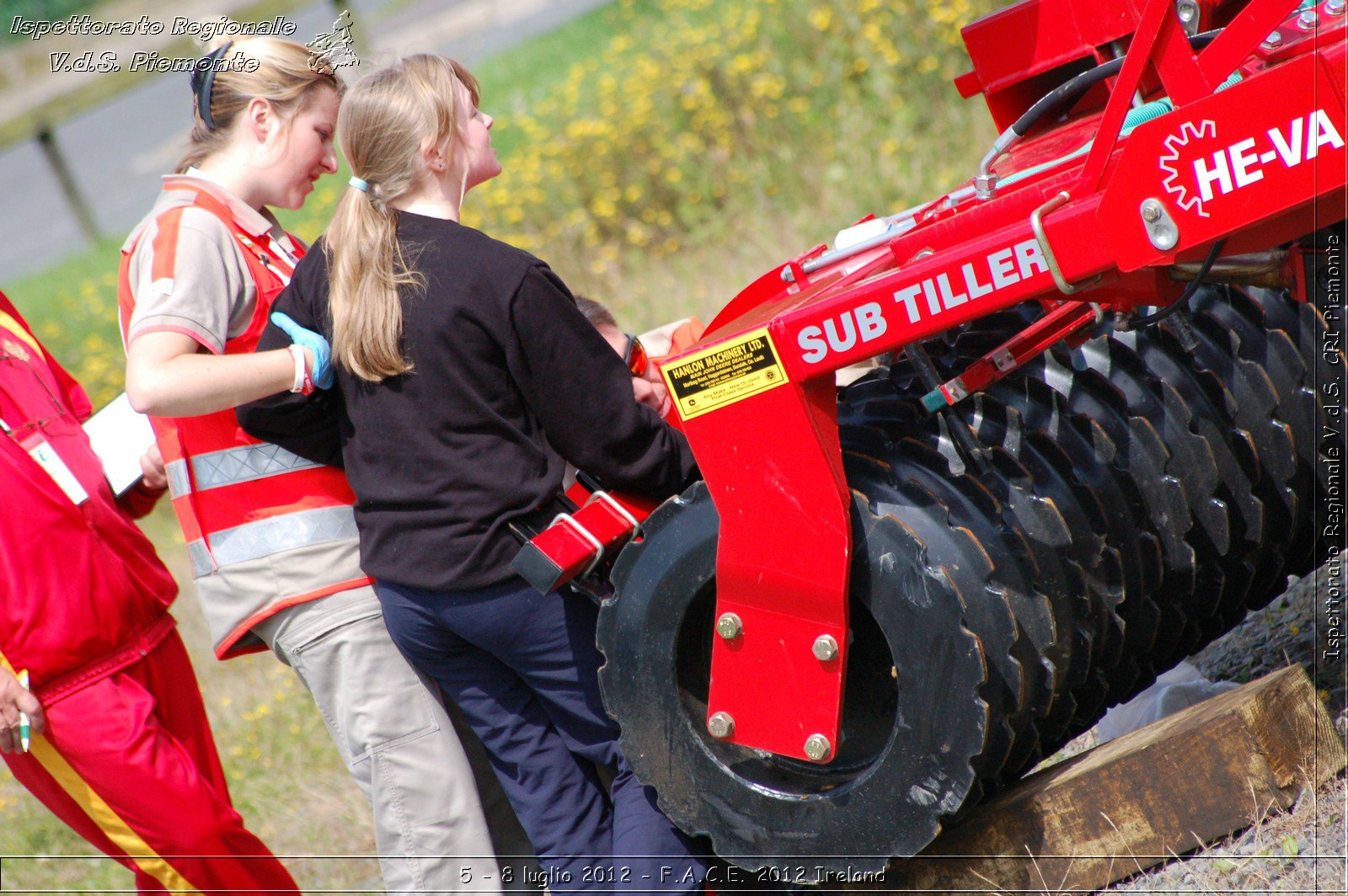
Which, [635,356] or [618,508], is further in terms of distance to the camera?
[635,356]

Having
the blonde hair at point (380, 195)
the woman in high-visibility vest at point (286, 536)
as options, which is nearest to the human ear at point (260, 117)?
the woman in high-visibility vest at point (286, 536)

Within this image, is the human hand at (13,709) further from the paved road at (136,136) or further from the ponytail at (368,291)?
the paved road at (136,136)

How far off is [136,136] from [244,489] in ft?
47.5

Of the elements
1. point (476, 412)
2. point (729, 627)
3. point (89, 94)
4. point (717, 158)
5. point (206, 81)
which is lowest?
point (729, 627)

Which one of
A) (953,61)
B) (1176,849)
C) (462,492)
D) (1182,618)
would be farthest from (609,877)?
(953,61)

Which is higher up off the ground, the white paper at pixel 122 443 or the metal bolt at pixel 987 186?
the white paper at pixel 122 443

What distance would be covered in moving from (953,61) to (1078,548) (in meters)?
4.47

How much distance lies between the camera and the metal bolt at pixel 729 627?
2.29m

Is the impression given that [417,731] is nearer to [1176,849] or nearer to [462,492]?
[462,492]

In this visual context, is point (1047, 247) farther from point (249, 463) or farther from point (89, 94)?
point (89, 94)

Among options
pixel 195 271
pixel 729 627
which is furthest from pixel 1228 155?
pixel 195 271

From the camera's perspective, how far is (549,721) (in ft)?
8.91

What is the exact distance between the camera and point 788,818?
2.38 metres

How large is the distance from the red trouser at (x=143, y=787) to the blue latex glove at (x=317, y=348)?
93 centimetres
